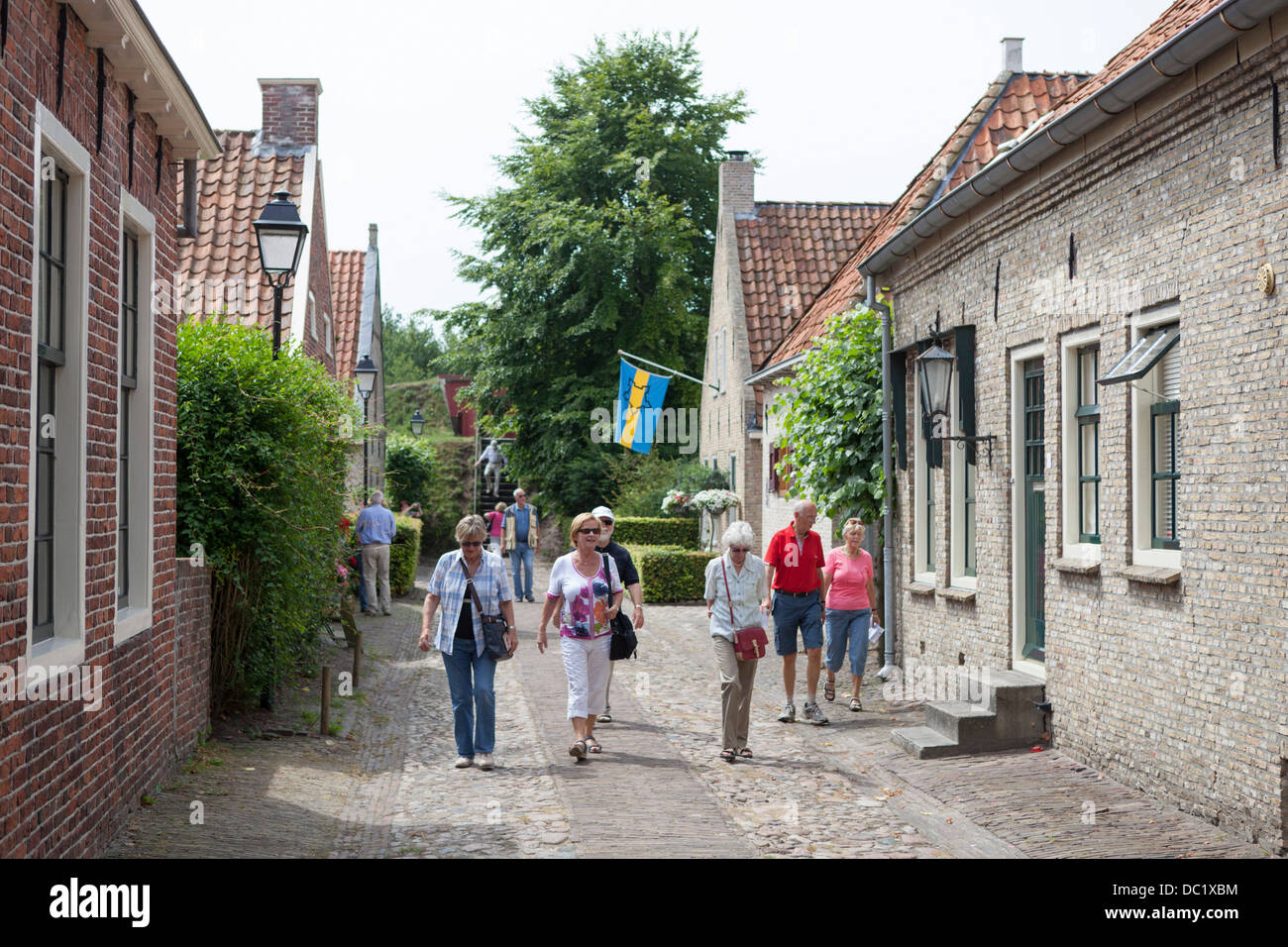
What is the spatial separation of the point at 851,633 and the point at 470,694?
4126 millimetres

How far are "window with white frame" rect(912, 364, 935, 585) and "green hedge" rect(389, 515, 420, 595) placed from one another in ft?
37.5

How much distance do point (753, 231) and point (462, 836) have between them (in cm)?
2290

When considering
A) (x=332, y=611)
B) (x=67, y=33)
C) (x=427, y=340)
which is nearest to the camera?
(x=67, y=33)

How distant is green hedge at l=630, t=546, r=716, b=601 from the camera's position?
2314cm

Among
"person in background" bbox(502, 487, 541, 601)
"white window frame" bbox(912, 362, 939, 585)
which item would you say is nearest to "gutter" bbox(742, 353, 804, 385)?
"person in background" bbox(502, 487, 541, 601)

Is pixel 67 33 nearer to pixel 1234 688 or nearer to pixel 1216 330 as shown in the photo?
pixel 1216 330

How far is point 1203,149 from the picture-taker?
7336 mm

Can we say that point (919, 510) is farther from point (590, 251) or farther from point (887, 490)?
point (590, 251)

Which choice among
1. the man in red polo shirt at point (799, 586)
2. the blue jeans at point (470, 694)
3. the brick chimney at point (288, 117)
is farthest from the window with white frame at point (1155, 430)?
the brick chimney at point (288, 117)

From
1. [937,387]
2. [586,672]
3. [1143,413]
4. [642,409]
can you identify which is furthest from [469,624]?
[642,409]

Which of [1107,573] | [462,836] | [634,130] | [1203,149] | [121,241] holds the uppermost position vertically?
[634,130]

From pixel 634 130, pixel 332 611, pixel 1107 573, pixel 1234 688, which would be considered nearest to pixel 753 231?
pixel 634 130

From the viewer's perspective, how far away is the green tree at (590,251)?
3478cm

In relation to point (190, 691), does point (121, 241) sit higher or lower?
higher
